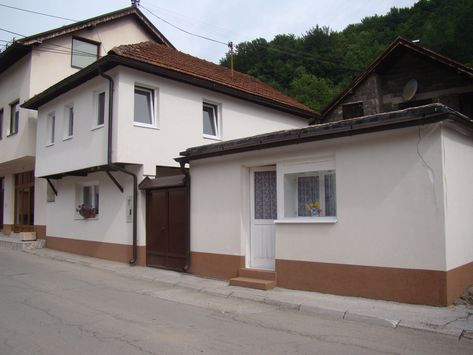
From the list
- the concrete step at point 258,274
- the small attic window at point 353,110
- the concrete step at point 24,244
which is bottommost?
the concrete step at point 258,274

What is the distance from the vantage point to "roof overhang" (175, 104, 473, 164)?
22.7 ft

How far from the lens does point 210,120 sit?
51.8 ft

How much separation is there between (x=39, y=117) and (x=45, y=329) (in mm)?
13203

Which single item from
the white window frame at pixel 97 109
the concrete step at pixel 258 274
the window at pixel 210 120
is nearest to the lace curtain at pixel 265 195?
the concrete step at pixel 258 274

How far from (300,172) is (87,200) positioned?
9.42 m

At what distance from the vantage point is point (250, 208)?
1001cm

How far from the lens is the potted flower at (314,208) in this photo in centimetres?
884

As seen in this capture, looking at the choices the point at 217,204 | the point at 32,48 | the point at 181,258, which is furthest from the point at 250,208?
the point at 32,48

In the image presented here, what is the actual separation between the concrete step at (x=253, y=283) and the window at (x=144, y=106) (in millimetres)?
6024

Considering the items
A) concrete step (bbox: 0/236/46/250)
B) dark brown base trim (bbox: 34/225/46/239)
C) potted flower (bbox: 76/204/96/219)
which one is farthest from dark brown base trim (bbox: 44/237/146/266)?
potted flower (bbox: 76/204/96/219)

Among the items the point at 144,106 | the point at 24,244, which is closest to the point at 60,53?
the point at 144,106

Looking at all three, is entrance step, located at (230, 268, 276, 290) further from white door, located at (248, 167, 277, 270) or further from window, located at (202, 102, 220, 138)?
window, located at (202, 102, 220, 138)

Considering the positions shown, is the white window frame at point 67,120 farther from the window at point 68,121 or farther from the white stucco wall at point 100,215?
the white stucco wall at point 100,215

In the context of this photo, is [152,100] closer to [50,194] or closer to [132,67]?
[132,67]
